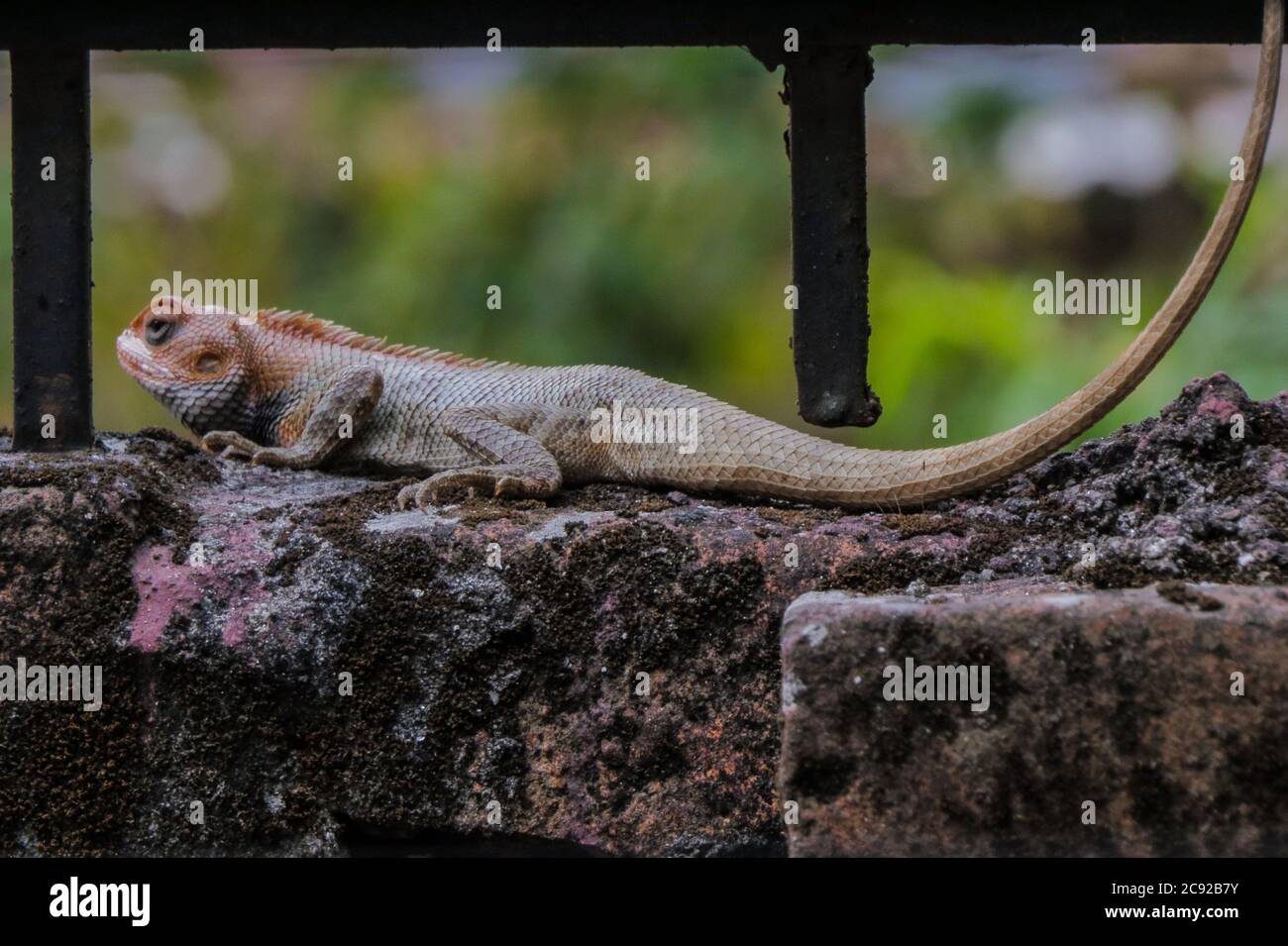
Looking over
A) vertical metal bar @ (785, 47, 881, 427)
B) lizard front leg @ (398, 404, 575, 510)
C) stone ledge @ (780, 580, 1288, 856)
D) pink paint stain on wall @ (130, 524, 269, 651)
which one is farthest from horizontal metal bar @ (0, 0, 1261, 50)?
stone ledge @ (780, 580, 1288, 856)

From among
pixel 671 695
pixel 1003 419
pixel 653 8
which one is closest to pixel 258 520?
pixel 671 695

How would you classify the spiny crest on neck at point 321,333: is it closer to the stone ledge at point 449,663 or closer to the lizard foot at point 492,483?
the lizard foot at point 492,483

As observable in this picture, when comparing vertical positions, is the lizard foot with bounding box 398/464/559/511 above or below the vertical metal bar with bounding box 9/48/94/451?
below

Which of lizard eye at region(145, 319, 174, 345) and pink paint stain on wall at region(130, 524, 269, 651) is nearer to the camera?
pink paint stain on wall at region(130, 524, 269, 651)

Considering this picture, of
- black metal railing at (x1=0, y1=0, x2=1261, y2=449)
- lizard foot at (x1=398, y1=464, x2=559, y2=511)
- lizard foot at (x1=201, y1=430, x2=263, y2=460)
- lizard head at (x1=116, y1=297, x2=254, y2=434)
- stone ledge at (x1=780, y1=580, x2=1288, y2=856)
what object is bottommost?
stone ledge at (x1=780, y1=580, x2=1288, y2=856)

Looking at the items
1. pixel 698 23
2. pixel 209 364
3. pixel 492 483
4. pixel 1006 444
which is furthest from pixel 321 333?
pixel 1006 444

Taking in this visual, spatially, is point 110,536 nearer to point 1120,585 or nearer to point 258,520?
point 258,520

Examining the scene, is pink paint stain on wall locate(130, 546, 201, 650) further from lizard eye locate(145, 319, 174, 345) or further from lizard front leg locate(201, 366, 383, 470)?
lizard eye locate(145, 319, 174, 345)

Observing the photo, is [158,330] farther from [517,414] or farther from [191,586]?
[191,586]

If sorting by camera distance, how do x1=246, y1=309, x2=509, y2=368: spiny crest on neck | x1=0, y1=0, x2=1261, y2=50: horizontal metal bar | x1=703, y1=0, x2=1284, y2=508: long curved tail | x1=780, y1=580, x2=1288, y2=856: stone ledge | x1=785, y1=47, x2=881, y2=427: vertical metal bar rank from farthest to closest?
x1=246, y1=309, x2=509, y2=368: spiny crest on neck < x1=785, y1=47, x2=881, y2=427: vertical metal bar < x1=0, y1=0, x2=1261, y2=50: horizontal metal bar < x1=703, y1=0, x2=1284, y2=508: long curved tail < x1=780, y1=580, x2=1288, y2=856: stone ledge
